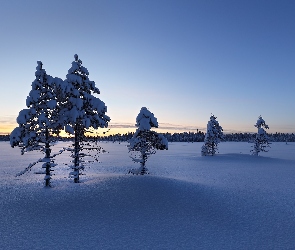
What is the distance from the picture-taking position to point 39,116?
1859 centimetres

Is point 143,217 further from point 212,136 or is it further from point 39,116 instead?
point 212,136

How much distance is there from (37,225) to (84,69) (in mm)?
12969

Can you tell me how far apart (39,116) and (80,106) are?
3095 millimetres

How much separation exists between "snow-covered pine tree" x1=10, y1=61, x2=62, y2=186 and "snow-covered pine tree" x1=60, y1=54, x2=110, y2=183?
0.95 meters

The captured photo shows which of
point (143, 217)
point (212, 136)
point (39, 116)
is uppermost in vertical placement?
point (39, 116)

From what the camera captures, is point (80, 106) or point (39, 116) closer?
point (39, 116)

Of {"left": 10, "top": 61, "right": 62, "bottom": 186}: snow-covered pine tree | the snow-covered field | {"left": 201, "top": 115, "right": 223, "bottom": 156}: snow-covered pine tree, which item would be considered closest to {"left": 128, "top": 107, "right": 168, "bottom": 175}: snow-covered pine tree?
the snow-covered field

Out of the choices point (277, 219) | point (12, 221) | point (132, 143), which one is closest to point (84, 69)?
point (132, 143)

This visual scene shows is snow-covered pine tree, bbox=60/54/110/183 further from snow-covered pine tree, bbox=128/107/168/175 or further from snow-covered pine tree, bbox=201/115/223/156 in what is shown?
snow-covered pine tree, bbox=201/115/223/156

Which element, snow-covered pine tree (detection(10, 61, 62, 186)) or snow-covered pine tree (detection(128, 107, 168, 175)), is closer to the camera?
snow-covered pine tree (detection(10, 61, 62, 186))

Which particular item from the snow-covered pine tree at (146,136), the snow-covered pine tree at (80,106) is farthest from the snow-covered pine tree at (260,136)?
the snow-covered pine tree at (80,106)

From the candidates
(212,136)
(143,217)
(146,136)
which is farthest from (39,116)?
(212,136)

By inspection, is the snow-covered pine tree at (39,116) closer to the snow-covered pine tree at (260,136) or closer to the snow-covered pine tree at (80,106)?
the snow-covered pine tree at (80,106)

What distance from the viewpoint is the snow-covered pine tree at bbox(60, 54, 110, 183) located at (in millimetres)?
20031
